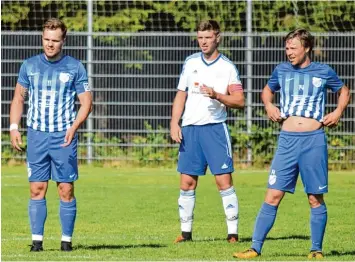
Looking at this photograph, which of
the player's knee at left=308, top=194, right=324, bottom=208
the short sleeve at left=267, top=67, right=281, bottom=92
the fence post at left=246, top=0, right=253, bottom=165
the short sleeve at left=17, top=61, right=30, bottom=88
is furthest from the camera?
the fence post at left=246, top=0, right=253, bottom=165

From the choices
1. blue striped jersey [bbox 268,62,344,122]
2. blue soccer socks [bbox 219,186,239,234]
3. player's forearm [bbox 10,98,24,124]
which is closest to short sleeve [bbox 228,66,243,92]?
blue soccer socks [bbox 219,186,239,234]

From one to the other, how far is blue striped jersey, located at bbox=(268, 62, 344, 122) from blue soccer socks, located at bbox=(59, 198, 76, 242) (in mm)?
2076

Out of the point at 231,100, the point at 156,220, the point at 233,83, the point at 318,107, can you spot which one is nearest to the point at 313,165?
the point at 318,107

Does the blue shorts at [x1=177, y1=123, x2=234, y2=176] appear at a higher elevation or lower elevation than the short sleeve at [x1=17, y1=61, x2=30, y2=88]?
lower

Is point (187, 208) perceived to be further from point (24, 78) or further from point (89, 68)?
point (89, 68)

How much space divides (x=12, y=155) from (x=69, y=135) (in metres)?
12.9

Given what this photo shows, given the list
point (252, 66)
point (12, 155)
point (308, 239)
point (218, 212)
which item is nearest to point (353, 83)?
point (252, 66)

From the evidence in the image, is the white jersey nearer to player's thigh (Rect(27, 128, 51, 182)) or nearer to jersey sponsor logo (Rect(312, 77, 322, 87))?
jersey sponsor logo (Rect(312, 77, 322, 87))

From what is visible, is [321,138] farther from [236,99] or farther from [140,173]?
[140,173]

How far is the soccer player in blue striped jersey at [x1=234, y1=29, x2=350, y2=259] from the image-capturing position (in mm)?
10469

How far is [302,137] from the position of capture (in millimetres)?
10484

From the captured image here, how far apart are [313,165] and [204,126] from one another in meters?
1.87

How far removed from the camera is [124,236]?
12.6 meters

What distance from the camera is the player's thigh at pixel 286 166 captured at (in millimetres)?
10469
